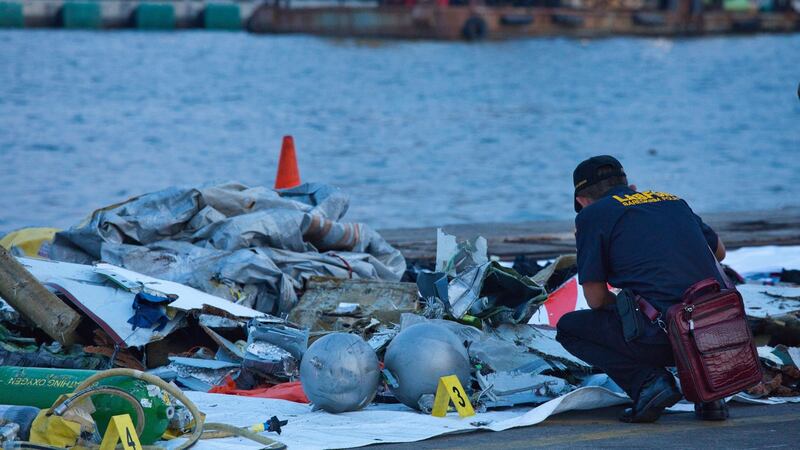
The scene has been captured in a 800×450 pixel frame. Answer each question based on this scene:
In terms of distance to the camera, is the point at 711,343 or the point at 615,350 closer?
the point at 711,343

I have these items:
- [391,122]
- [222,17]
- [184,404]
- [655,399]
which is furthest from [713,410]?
[222,17]

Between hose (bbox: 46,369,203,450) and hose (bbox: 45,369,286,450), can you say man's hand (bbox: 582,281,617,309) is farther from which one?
hose (bbox: 46,369,203,450)

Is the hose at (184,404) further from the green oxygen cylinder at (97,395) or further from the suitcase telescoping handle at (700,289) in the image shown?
the suitcase telescoping handle at (700,289)

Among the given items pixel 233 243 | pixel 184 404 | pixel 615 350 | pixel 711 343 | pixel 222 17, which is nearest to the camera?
pixel 184 404

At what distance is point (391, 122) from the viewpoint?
41375 mm

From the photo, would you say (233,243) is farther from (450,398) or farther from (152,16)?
(152,16)

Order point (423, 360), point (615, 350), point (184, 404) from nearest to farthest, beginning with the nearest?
1. point (184, 404)
2. point (423, 360)
3. point (615, 350)

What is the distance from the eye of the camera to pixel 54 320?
6758mm

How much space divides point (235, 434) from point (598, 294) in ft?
6.05

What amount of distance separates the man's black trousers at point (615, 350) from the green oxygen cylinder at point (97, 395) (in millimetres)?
2051

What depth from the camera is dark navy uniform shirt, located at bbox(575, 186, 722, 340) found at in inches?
227

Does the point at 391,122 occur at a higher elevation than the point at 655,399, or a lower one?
lower

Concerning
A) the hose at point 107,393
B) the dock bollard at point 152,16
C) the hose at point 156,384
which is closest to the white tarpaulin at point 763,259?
the hose at point 156,384

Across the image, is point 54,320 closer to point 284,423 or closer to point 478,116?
point 284,423
